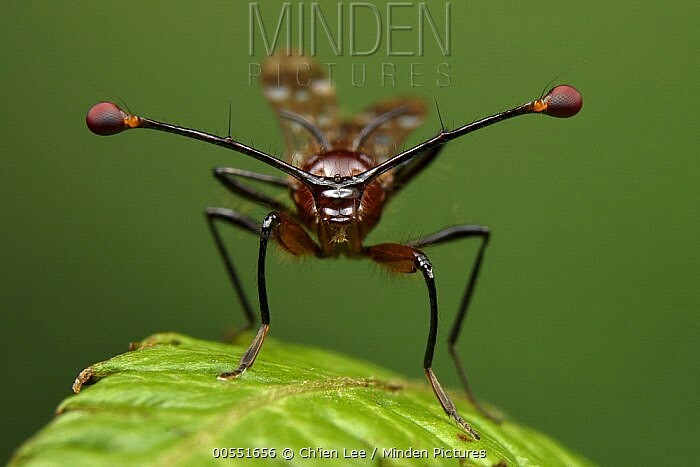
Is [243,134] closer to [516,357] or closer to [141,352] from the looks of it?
[516,357]

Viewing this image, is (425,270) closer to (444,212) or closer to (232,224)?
(232,224)

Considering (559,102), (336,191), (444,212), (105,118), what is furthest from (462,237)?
(444,212)

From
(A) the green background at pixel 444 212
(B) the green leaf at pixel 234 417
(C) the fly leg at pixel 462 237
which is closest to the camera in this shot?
(B) the green leaf at pixel 234 417

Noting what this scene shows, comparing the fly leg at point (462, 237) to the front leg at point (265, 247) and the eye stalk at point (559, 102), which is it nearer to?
the front leg at point (265, 247)

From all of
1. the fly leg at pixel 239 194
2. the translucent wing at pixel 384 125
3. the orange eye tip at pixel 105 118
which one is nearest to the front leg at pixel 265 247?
the fly leg at pixel 239 194

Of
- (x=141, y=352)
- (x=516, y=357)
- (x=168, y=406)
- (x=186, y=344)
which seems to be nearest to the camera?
(x=168, y=406)

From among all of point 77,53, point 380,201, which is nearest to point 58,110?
point 77,53
